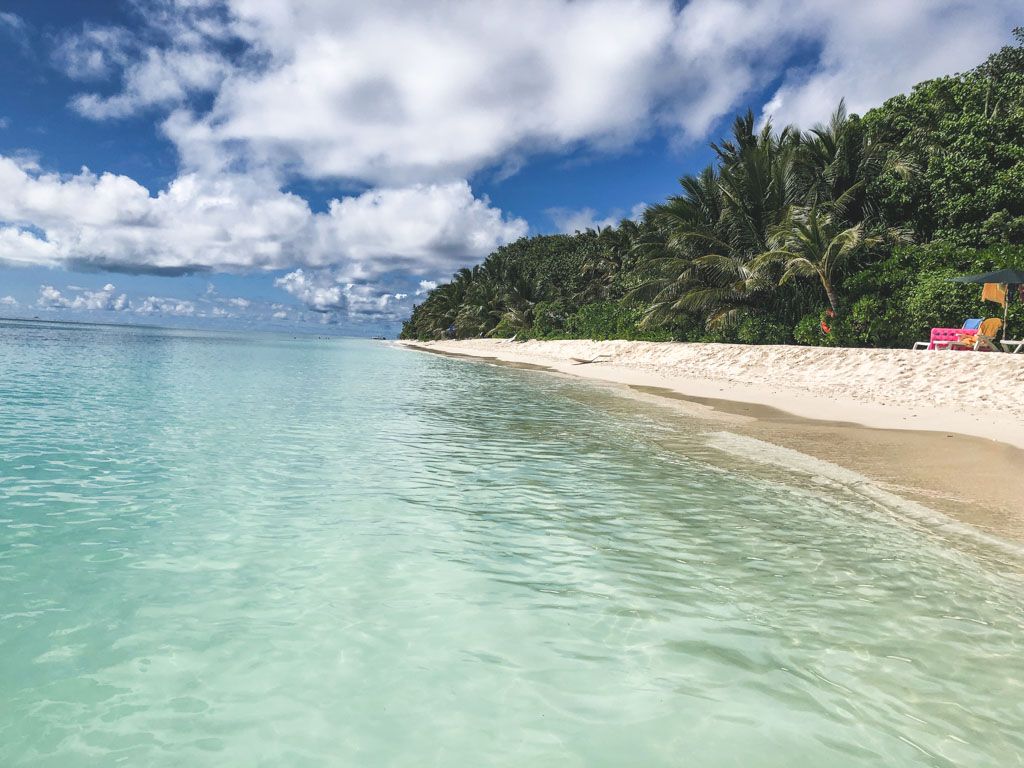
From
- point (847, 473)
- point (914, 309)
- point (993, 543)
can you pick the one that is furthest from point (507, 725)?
point (914, 309)

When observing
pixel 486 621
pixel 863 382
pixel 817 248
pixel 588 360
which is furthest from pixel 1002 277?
pixel 588 360

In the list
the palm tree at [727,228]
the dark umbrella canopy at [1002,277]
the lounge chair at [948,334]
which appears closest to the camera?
the dark umbrella canopy at [1002,277]

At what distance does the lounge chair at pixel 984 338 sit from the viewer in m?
14.6

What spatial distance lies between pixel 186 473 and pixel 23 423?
4.69 meters

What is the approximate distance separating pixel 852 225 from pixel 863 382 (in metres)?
10.8

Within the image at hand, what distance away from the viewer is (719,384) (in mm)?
19141

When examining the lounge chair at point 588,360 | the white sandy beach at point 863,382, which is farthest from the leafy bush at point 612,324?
the white sandy beach at point 863,382

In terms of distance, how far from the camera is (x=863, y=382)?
605 inches

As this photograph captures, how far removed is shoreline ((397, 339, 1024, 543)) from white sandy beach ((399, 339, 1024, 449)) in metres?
0.03

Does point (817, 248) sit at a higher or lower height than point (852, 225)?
lower

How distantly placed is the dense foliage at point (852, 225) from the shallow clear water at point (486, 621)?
576 inches

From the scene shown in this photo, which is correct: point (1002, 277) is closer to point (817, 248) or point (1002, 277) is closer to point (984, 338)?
point (984, 338)

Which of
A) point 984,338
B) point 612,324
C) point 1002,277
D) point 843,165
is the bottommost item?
point 984,338

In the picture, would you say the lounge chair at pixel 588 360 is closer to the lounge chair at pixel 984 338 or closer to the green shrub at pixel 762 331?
the green shrub at pixel 762 331
